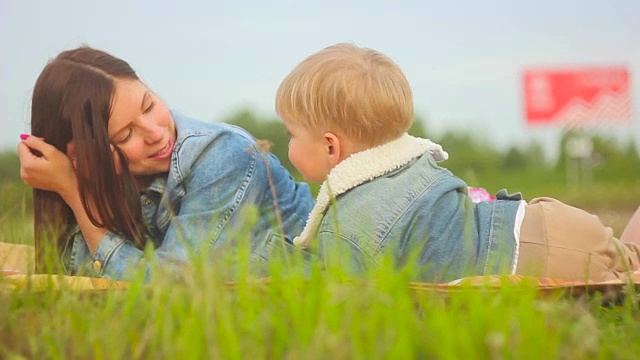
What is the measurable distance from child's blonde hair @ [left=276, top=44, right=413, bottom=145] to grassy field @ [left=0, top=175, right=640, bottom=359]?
0.86 metres

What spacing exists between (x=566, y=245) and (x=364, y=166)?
0.60 metres

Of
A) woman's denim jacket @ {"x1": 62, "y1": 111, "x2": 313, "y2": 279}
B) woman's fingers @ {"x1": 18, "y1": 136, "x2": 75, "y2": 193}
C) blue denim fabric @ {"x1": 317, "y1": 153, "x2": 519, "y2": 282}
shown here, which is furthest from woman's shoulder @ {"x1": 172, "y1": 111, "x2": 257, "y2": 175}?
blue denim fabric @ {"x1": 317, "y1": 153, "x2": 519, "y2": 282}

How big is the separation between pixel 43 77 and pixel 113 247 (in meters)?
0.62

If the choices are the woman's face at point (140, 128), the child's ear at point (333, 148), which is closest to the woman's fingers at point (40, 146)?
the woman's face at point (140, 128)

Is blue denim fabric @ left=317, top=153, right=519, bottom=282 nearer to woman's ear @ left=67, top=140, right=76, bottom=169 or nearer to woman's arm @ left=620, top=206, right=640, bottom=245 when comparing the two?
woman's arm @ left=620, top=206, right=640, bottom=245

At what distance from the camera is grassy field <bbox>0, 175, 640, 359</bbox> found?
1394 mm

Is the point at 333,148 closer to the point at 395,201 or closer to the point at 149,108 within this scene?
the point at 395,201

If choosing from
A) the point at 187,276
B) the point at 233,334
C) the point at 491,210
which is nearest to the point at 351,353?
the point at 233,334

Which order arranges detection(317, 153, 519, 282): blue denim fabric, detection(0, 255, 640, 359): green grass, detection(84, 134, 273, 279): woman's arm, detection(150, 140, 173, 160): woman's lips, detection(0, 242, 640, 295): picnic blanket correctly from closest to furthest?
1. detection(0, 255, 640, 359): green grass
2. detection(0, 242, 640, 295): picnic blanket
3. detection(317, 153, 519, 282): blue denim fabric
4. detection(84, 134, 273, 279): woman's arm
5. detection(150, 140, 173, 160): woman's lips

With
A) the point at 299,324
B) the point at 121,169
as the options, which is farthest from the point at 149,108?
the point at 299,324

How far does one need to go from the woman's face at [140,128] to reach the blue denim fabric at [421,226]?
665mm

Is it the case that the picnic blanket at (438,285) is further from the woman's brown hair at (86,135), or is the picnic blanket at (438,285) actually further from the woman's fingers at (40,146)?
the woman's fingers at (40,146)

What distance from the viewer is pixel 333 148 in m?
2.75

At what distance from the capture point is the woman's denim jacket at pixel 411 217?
2.50m
